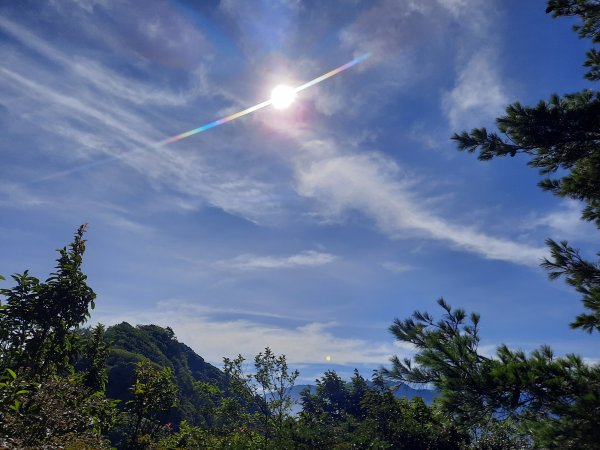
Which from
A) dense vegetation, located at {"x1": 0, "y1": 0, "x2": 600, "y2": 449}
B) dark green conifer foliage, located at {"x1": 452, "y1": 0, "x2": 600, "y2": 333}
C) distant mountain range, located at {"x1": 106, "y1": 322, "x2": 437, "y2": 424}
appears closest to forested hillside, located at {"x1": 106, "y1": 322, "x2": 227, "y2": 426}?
distant mountain range, located at {"x1": 106, "y1": 322, "x2": 437, "y2": 424}

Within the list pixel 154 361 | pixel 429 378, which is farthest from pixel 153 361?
pixel 429 378

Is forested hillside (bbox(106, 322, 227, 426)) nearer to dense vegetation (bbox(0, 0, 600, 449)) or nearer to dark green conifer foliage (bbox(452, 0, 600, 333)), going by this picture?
dense vegetation (bbox(0, 0, 600, 449))

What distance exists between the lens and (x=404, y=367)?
7.11m

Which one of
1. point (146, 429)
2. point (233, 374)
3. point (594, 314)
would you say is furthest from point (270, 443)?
point (594, 314)

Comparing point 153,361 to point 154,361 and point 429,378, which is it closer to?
point 154,361

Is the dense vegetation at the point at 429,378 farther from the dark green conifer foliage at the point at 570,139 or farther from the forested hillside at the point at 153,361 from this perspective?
the forested hillside at the point at 153,361

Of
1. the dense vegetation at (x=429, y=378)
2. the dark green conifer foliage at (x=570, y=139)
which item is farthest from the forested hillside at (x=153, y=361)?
the dark green conifer foliage at (x=570, y=139)

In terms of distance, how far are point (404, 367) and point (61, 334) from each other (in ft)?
45.3

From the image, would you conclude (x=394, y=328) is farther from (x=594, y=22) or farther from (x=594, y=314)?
(x=594, y=22)

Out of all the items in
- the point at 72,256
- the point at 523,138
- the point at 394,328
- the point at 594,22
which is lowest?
the point at 394,328

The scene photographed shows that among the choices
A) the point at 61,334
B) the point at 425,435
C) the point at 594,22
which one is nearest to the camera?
the point at 594,22

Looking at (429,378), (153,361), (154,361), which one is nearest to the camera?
(429,378)

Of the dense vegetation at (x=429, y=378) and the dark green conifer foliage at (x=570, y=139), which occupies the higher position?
the dark green conifer foliage at (x=570, y=139)

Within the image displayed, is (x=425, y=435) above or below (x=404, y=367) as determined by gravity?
below
